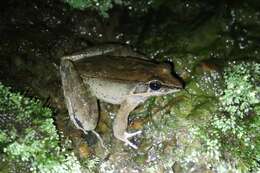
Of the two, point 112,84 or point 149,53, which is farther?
point 149,53

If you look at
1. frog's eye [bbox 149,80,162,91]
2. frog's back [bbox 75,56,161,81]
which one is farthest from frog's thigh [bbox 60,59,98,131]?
frog's eye [bbox 149,80,162,91]

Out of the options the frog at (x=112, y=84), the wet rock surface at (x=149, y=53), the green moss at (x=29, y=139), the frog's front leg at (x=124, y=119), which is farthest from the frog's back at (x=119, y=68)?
the green moss at (x=29, y=139)

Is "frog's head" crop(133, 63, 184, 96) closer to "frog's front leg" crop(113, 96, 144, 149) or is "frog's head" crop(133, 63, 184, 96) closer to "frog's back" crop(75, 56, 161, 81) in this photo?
"frog's back" crop(75, 56, 161, 81)

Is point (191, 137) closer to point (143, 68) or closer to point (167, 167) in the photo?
point (167, 167)

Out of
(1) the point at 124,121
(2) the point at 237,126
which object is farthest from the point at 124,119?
(2) the point at 237,126

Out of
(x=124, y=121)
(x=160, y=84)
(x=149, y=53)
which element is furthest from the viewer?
(x=149, y=53)

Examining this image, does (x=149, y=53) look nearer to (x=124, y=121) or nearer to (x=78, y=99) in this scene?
(x=124, y=121)
